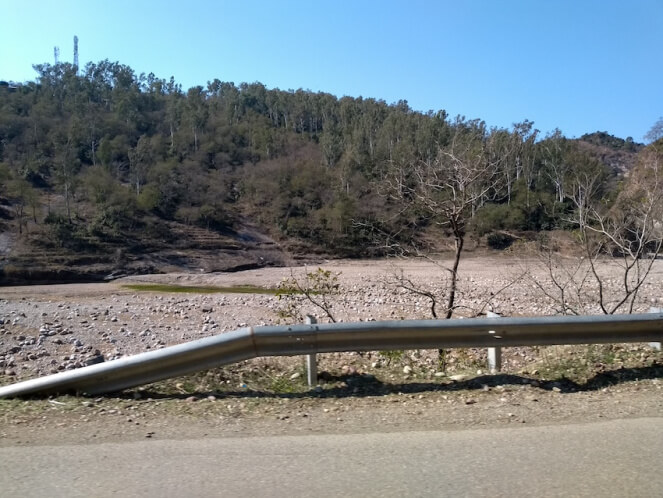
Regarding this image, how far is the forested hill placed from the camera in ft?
128

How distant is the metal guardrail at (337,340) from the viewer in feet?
20.3

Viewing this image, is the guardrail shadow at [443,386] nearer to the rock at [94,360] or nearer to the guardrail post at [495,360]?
the guardrail post at [495,360]

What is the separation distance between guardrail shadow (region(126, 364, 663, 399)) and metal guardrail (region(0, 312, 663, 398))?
0.34 metres

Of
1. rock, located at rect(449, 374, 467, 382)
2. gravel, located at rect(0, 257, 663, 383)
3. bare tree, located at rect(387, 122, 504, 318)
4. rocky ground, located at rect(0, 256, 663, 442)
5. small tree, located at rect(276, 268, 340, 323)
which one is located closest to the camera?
rocky ground, located at rect(0, 256, 663, 442)

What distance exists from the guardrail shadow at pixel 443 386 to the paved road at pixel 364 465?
4.09 ft

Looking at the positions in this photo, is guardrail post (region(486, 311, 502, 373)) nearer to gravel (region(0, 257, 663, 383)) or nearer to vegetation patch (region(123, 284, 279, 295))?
gravel (region(0, 257, 663, 383))

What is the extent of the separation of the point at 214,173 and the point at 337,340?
2581 inches

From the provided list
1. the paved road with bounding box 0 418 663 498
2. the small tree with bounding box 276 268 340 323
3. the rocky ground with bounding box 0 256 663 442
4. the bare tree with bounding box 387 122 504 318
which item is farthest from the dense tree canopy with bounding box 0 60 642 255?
the paved road with bounding box 0 418 663 498

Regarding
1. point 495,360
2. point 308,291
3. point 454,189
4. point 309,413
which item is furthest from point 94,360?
point 454,189

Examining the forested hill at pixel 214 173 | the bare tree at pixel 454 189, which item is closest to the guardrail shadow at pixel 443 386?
the bare tree at pixel 454 189

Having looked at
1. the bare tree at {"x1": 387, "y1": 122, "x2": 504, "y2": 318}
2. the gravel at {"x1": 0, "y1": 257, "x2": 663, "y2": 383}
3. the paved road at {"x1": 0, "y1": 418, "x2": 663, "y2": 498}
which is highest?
the bare tree at {"x1": 387, "y1": 122, "x2": 504, "y2": 318}

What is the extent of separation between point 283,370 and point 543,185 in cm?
4935

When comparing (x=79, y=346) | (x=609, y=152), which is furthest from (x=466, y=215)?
(x=609, y=152)

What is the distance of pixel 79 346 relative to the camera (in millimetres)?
11484
